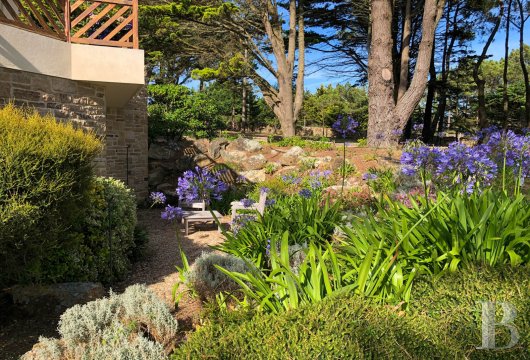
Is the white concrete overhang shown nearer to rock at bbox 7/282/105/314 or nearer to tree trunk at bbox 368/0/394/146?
rock at bbox 7/282/105/314

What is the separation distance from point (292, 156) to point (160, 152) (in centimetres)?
365

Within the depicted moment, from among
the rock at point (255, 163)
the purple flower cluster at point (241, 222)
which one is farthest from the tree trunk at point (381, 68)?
the purple flower cluster at point (241, 222)

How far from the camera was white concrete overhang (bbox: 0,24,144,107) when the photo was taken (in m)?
4.88

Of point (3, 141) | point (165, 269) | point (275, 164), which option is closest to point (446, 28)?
point (275, 164)

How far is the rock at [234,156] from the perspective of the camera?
10.8m

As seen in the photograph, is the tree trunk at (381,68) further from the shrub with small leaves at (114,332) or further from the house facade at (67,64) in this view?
the shrub with small leaves at (114,332)

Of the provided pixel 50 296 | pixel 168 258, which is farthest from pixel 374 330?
pixel 168 258

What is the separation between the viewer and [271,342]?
6.23 ft

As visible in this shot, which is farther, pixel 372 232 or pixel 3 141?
pixel 372 232

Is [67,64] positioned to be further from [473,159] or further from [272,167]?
[272,167]

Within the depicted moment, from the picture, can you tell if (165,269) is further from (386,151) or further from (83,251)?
(386,151)

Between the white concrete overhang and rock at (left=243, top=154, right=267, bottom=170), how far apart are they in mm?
4377

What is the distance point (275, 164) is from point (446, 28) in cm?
1524

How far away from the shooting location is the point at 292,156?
1046 cm
